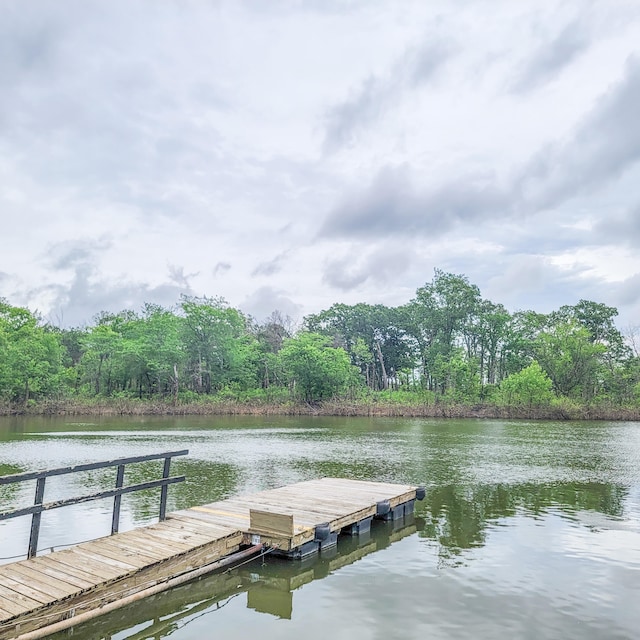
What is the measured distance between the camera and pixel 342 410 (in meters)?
49.9

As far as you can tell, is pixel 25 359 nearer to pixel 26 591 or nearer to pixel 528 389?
pixel 528 389

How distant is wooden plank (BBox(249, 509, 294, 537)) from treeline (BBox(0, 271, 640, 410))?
45.0m

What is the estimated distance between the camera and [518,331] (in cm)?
7075

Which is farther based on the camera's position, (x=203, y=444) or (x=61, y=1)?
(x=203, y=444)

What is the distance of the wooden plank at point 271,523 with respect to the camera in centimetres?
845

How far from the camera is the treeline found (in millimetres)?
54375

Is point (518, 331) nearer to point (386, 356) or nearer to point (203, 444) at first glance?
point (386, 356)

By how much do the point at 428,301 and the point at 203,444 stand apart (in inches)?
2124

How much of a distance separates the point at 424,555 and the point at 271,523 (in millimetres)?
2660

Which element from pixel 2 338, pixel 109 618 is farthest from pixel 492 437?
pixel 2 338

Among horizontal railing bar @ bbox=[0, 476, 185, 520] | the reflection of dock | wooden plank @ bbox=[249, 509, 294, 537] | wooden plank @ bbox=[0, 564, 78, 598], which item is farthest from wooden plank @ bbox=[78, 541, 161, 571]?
wooden plank @ bbox=[249, 509, 294, 537]

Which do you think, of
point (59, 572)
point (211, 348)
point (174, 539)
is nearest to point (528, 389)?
point (211, 348)

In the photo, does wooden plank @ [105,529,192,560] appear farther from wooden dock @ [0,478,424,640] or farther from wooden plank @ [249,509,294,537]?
wooden plank @ [249,509,294,537]

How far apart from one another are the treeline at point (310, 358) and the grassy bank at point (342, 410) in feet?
5.02
